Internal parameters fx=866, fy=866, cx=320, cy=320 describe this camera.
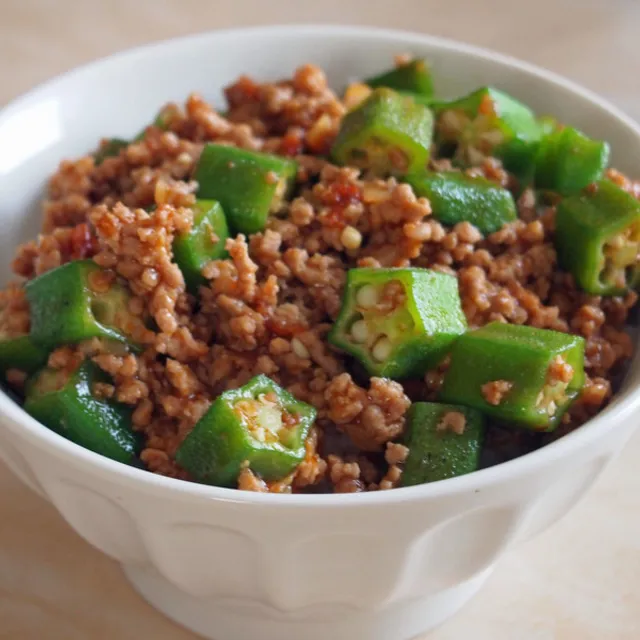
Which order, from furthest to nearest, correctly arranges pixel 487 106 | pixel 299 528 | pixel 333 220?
pixel 487 106
pixel 333 220
pixel 299 528

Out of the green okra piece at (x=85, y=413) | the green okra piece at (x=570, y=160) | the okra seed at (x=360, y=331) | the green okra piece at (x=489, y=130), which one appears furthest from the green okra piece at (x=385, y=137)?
the green okra piece at (x=85, y=413)

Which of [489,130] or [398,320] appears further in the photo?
[489,130]

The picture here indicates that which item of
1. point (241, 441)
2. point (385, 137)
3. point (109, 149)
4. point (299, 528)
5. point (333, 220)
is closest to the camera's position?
point (299, 528)

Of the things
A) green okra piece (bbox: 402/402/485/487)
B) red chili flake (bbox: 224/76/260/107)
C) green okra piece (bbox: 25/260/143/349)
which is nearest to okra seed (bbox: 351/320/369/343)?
green okra piece (bbox: 402/402/485/487)

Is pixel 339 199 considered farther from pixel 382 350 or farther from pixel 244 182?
pixel 382 350

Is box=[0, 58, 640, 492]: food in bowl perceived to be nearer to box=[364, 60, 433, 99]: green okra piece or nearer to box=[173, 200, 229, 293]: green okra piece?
box=[173, 200, 229, 293]: green okra piece

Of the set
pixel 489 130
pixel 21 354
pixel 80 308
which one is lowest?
pixel 21 354

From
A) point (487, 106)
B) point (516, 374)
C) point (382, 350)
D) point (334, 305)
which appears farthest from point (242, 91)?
point (516, 374)
